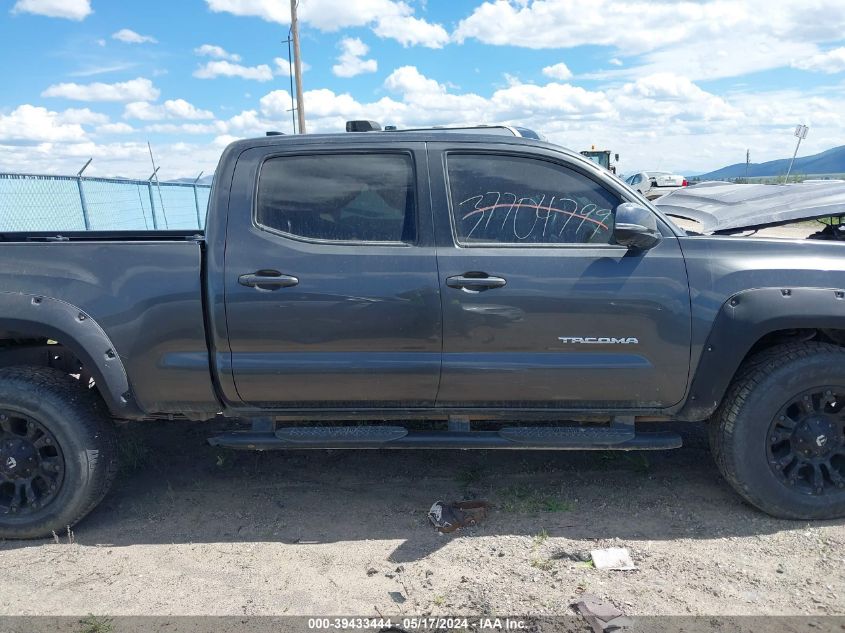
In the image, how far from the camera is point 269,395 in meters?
3.41

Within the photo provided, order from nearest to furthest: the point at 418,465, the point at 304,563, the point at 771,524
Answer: the point at 304,563 < the point at 771,524 < the point at 418,465

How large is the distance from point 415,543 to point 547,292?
4.69 ft

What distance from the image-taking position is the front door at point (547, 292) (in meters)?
3.25

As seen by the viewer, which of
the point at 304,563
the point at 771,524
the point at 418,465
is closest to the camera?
the point at 304,563

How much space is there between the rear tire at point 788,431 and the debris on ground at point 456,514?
1.30m

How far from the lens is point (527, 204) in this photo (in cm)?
342

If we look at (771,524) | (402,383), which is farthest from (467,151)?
(771,524)

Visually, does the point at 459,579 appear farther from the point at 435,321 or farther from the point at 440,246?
the point at 440,246

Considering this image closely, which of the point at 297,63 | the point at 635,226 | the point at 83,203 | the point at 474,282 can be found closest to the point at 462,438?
the point at 474,282

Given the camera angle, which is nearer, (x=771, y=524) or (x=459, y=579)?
(x=459, y=579)

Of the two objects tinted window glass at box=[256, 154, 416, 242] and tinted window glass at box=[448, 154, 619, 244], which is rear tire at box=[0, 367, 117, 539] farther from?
tinted window glass at box=[448, 154, 619, 244]

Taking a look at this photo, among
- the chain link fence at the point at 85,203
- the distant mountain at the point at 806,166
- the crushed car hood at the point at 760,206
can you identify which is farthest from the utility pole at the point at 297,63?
the distant mountain at the point at 806,166

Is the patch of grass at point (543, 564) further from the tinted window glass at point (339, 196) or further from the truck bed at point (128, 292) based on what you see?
the truck bed at point (128, 292)

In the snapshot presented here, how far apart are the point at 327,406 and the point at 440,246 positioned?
1.02 m
